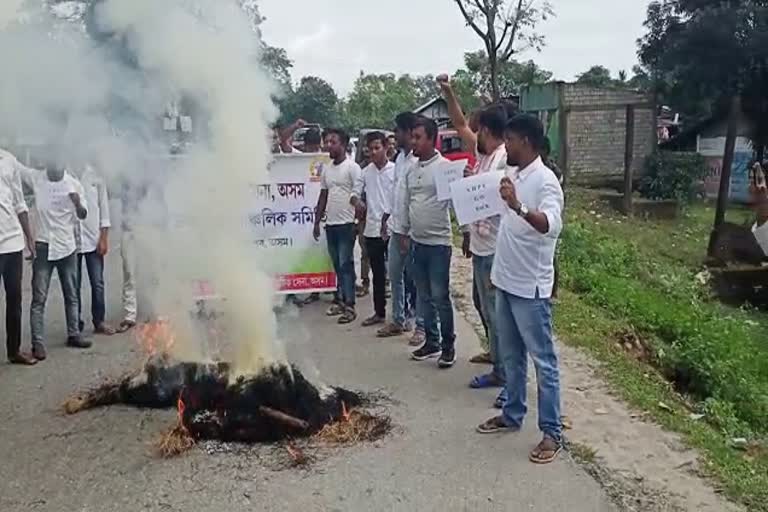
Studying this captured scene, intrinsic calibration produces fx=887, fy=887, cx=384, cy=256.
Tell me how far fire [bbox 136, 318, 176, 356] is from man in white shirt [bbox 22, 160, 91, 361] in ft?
2.96

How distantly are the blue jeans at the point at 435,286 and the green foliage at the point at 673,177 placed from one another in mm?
15307

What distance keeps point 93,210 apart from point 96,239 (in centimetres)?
28

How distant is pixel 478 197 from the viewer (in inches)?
221

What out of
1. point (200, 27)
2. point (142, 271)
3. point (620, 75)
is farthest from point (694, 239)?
point (620, 75)

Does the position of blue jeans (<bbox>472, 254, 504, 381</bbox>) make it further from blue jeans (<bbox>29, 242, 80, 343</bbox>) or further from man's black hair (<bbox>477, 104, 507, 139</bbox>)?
blue jeans (<bbox>29, 242, 80, 343</bbox>)

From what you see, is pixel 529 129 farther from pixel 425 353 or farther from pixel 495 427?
pixel 425 353

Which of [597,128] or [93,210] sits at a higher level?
[597,128]

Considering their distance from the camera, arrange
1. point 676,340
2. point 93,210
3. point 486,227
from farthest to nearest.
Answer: point 676,340 → point 93,210 → point 486,227

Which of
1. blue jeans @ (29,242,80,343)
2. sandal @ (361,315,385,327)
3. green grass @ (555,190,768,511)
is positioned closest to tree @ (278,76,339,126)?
green grass @ (555,190,768,511)

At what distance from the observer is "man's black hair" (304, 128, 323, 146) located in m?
9.78

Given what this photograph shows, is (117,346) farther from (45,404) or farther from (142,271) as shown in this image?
(45,404)

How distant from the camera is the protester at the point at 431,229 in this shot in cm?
684

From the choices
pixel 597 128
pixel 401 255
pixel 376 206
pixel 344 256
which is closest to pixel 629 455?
pixel 401 255

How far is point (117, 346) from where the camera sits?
310 inches
